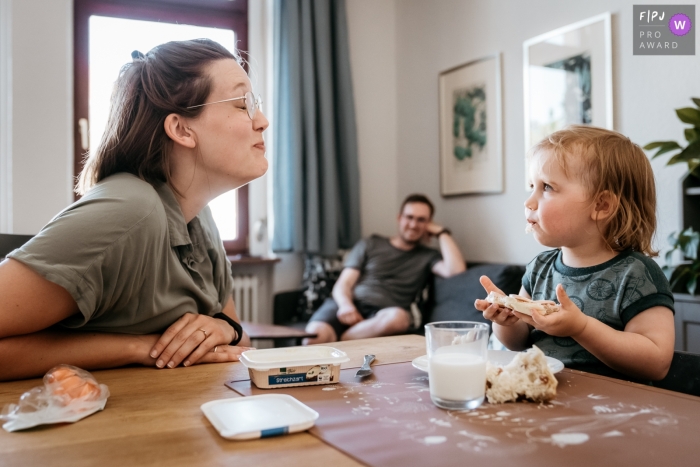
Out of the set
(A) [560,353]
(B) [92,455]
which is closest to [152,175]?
(B) [92,455]

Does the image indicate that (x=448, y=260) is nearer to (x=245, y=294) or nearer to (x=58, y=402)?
(x=245, y=294)

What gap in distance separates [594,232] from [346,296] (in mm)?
2554

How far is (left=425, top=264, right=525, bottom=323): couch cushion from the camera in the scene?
10.6 feet

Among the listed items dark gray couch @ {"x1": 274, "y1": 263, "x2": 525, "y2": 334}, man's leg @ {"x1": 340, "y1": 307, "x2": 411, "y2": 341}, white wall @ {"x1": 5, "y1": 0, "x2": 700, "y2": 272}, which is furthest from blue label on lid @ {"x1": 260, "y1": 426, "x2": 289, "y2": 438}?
man's leg @ {"x1": 340, "y1": 307, "x2": 411, "y2": 341}

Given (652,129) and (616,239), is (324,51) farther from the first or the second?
(616,239)

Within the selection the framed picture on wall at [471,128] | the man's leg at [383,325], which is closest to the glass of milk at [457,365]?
the man's leg at [383,325]

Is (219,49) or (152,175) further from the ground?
(219,49)

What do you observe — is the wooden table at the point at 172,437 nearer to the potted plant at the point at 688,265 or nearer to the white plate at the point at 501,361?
the white plate at the point at 501,361

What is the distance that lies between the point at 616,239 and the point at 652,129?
186cm

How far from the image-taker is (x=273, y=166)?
4223mm

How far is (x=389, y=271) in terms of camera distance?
3861 millimetres

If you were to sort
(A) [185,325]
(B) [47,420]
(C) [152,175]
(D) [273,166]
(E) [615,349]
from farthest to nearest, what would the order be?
(D) [273,166] → (C) [152,175] → (A) [185,325] → (E) [615,349] → (B) [47,420]

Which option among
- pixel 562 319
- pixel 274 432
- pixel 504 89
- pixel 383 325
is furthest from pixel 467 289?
pixel 274 432

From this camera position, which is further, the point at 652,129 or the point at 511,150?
the point at 511,150
